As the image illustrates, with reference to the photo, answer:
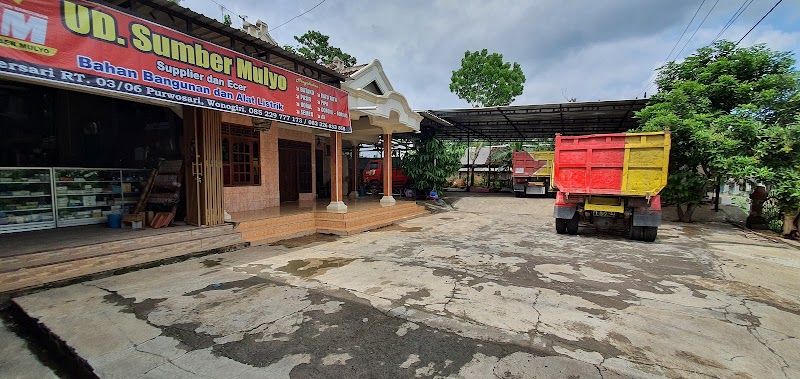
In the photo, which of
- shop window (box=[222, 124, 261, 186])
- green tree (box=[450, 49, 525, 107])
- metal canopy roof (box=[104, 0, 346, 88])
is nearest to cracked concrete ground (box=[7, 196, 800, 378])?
shop window (box=[222, 124, 261, 186])

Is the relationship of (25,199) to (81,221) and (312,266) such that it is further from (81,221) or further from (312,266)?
(312,266)

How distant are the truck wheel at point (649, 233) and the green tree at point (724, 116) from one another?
3.39 m

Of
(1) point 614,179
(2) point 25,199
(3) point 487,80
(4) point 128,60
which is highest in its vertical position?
(3) point 487,80

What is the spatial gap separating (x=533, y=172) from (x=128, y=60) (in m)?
15.8

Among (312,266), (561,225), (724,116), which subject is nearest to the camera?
(312,266)

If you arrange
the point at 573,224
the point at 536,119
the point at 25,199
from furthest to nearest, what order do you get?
the point at 536,119
the point at 573,224
the point at 25,199

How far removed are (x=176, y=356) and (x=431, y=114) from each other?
12.5 metres

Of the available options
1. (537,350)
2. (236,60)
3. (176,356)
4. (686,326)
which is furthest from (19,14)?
(686,326)

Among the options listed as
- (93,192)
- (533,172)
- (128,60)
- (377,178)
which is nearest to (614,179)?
(128,60)

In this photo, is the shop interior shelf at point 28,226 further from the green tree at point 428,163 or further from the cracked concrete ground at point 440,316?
the green tree at point 428,163

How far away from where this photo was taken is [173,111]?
710 centimetres

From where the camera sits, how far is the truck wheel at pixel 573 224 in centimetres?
760

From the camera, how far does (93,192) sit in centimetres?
621

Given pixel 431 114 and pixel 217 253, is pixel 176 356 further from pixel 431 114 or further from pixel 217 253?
pixel 431 114
